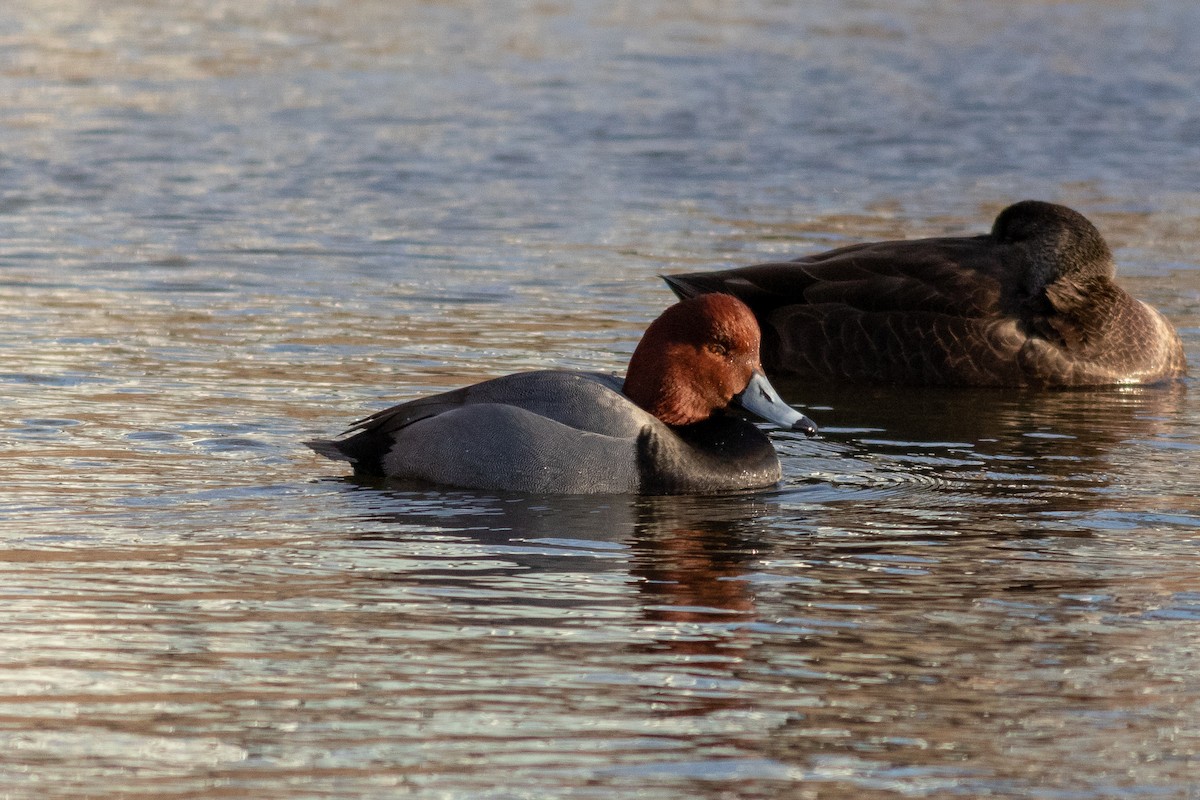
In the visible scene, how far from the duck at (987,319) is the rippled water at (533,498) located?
27cm

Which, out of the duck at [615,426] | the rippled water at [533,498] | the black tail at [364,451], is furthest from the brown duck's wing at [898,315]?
the black tail at [364,451]

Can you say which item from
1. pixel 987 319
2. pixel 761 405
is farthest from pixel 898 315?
pixel 761 405

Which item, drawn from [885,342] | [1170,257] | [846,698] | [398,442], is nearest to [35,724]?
[846,698]

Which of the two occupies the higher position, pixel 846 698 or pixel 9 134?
pixel 9 134

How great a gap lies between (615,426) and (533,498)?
18.0 inches

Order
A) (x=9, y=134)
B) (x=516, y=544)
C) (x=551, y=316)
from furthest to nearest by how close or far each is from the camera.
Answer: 1. (x=9, y=134)
2. (x=551, y=316)
3. (x=516, y=544)

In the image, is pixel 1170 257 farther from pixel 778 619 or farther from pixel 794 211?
pixel 778 619

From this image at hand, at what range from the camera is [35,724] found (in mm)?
5219

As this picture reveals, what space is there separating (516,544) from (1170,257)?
822 cm

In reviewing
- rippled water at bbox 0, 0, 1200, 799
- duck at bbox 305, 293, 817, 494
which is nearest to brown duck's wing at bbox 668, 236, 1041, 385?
rippled water at bbox 0, 0, 1200, 799

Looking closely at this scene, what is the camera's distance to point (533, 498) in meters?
8.11

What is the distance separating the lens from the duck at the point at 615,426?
8133 mm

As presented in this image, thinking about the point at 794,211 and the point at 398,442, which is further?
the point at 794,211

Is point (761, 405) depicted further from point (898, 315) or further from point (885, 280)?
point (885, 280)
